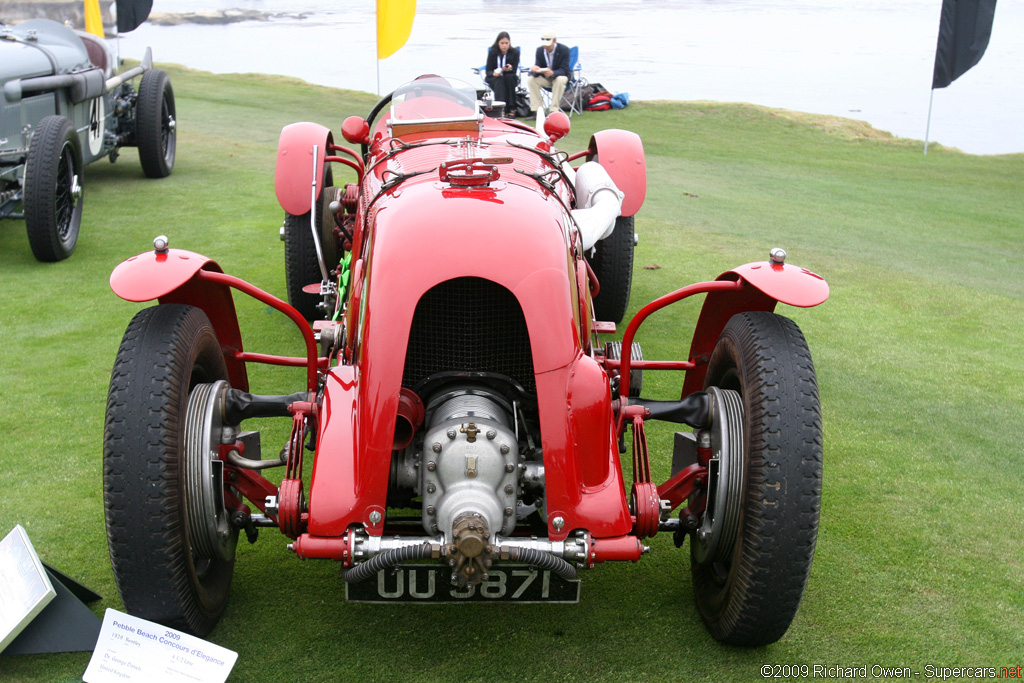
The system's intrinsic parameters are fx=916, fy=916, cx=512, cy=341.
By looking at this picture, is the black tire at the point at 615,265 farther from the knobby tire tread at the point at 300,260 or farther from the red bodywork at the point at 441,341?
the red bodywork at the point at 441,341

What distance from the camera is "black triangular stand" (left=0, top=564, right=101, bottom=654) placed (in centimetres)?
243

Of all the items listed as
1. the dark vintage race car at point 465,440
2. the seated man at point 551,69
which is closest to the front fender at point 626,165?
the dark vintage race car at point 465,440

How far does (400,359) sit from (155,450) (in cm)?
66

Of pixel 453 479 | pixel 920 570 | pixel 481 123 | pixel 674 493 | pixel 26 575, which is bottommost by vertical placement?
pixel 920 570

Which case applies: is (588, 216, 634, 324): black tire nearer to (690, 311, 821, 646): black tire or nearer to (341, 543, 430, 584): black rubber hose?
(690, 311, 821, 646): black tire

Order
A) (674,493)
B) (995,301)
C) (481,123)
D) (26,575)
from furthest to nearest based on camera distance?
(995,301) < (481,123) < (674,493) < (26,575)

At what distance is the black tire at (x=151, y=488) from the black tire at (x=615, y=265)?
2.80 metres

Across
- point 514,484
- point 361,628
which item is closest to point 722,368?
point 514,484

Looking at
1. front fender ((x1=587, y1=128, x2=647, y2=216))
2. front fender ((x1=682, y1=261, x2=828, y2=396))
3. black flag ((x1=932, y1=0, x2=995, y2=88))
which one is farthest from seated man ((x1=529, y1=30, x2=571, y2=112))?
front fender ((x1=682, y1=261, x2=828, y2=396))

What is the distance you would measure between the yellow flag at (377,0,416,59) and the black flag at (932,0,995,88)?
644cm

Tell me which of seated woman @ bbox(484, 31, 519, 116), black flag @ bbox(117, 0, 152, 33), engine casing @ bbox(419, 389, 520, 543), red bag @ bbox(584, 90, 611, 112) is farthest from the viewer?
red bag @ bbox(584, 90, 611, 112)

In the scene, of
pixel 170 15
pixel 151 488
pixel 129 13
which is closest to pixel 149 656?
pixel 151 488

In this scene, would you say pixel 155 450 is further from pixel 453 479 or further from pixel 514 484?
pixel 514 484

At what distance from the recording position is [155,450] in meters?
2.33
